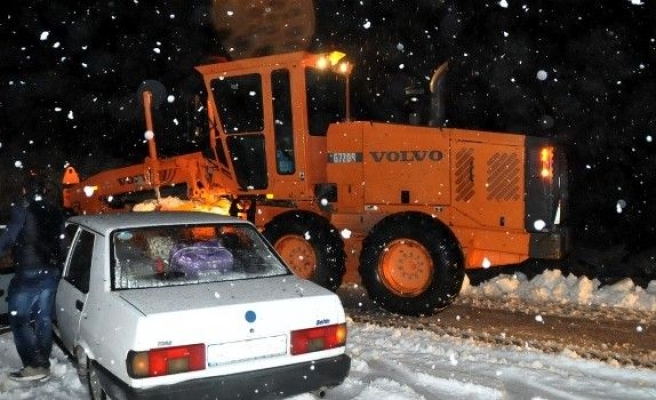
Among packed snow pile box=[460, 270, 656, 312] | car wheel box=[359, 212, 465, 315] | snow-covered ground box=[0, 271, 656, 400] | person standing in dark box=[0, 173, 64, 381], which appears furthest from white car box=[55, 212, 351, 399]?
packed snow pile box=[460, 270, 656, 312]

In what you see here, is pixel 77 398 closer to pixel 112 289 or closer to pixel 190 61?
pixel 112 289

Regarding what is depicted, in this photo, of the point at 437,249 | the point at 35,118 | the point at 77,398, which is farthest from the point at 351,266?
the point at 35,118

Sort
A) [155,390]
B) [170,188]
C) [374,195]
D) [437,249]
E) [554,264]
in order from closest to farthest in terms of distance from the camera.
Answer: [155,390]
[437,249]
[374,195]
[170,188]
[554,264]

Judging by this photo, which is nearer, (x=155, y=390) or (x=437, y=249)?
(x=155, y=390)

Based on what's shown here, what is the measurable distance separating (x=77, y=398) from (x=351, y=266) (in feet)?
14.9

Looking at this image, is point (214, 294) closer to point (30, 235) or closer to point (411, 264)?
point (30, 235)

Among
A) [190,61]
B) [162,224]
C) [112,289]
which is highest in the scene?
[190,61]

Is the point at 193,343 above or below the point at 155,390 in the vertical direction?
above

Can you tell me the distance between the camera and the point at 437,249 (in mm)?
7535

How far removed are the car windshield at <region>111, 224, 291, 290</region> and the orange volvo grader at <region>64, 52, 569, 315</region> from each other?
2.96 m

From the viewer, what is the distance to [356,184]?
28.1 feet

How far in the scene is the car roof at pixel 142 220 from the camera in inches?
197

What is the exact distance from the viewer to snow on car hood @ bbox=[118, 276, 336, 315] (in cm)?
416

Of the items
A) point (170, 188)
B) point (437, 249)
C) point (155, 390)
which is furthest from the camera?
point (170, 188)
